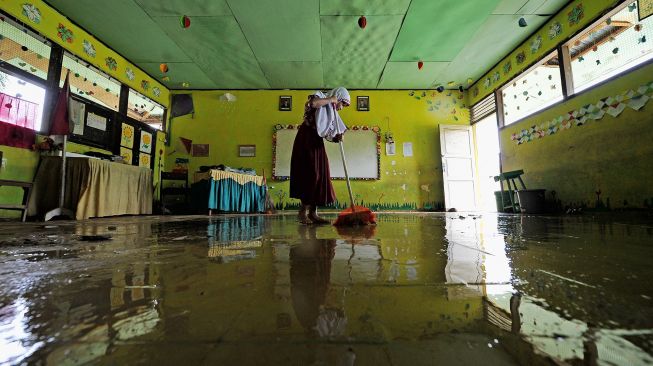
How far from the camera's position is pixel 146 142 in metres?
5.45

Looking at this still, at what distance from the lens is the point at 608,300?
35cm

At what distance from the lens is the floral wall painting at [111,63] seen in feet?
15.0

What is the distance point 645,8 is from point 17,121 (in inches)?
287

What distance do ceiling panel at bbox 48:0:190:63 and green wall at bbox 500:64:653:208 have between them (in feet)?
20.4

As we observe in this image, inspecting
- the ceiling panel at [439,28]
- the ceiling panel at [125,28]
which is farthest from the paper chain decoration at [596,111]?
the ceiling panel at [125,28]

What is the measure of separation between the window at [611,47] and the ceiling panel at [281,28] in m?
3.70

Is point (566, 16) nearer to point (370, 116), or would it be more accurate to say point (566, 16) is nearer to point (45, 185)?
point (370, 116)

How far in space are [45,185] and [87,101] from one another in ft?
5.14

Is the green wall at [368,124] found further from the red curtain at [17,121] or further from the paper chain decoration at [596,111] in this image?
the red curtain at [17,121]

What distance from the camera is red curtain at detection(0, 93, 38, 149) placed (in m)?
3.17

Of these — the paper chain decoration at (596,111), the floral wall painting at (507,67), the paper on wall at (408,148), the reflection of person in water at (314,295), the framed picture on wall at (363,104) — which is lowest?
the reflection of person in water at (314,295)

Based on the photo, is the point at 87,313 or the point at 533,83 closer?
the point at 87,313

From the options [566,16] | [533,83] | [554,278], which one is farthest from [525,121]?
[554,278]

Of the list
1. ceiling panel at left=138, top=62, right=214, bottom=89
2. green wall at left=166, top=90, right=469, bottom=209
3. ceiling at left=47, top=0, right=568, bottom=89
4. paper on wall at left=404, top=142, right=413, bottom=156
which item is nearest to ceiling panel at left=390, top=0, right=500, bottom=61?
ceiling at left=47, top=0, right=568, bottom=89
